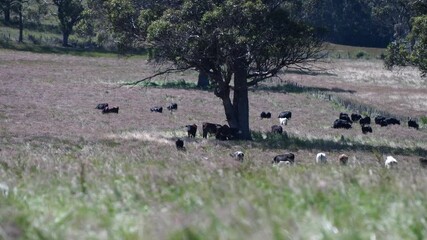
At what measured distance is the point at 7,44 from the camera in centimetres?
8944

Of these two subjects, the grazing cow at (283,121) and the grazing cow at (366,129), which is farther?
the grazing cow at (283,121)

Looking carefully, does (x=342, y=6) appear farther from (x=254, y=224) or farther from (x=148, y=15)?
(x=254, y=224)

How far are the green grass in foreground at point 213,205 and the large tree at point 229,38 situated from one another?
21.4 m

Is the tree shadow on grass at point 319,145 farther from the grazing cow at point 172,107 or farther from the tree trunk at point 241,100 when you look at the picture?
the grazing cow at point 172,107

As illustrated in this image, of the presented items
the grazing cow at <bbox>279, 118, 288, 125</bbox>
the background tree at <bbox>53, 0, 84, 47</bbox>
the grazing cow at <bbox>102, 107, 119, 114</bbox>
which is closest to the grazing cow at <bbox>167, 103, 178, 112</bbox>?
the grazing cow at <bbox>102, 107, 119, 114</bbox>

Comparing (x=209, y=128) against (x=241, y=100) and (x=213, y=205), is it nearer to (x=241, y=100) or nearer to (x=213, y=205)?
(x=241, y=100)

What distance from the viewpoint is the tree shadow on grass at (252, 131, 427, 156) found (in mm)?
28562

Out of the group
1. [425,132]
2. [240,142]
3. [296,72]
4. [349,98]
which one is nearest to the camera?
[240,142]

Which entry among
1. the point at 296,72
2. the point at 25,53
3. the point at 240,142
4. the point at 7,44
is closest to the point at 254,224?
the point at 240,142

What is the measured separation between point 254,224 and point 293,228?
0.30m

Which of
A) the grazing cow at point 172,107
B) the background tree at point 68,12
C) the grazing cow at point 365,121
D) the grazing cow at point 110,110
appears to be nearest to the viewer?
the grazing cow at point 110,110

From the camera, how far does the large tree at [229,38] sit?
3020cm

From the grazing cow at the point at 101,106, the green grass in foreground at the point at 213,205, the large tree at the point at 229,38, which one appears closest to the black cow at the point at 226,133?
the large tree at the point at 229,38

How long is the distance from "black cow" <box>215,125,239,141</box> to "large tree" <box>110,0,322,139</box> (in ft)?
1.86
